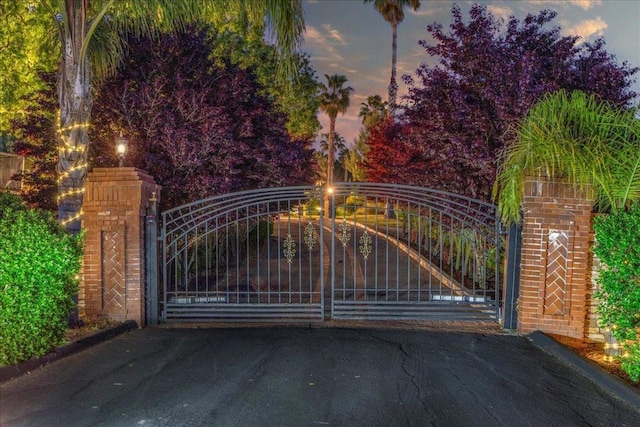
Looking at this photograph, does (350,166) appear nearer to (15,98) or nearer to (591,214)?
(15,98)

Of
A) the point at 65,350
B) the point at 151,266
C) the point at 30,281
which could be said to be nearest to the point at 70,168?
the point at 151,266

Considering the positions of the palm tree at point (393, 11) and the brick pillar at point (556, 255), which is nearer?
the brick pillar at point (556, 255)

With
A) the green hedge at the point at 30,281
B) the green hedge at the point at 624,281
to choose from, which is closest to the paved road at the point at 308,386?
the green hedge at the point at 30,281

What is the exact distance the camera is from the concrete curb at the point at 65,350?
15.6 ft

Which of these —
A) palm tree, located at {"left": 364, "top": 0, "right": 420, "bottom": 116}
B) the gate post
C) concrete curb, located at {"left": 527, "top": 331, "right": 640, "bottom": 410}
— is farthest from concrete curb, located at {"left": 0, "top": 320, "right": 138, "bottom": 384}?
palm tree, located at {"left": 364, "top": 0, "right": 420, "bottom": 116}

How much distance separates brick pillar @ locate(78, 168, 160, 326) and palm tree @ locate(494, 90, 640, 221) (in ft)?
18.2

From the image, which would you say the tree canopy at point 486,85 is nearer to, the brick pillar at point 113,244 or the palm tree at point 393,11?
the brick pillar at point 113,244

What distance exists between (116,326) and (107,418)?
2.91 meters

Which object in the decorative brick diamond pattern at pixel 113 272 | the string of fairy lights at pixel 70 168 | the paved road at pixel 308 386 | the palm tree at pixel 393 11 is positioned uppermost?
the palm tree at pixel 393 11

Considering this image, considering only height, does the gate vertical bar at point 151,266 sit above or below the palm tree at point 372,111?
below

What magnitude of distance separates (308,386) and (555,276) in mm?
3965

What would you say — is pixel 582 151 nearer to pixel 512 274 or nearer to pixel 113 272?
pixel 512 274

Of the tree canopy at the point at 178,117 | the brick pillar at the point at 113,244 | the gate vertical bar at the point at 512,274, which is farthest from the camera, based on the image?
the tree canopy at the point at 178,117

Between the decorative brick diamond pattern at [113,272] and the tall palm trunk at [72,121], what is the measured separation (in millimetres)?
496
